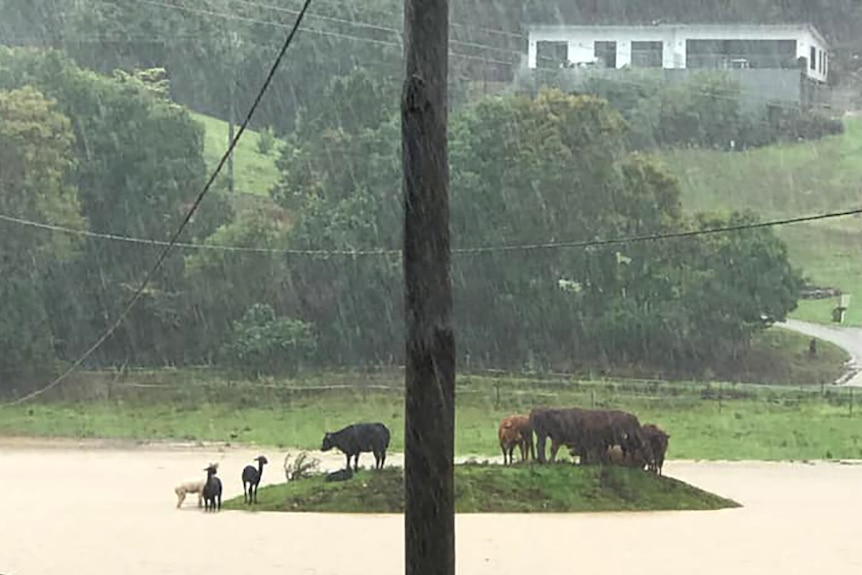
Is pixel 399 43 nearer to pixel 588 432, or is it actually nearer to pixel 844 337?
pixel 588 432

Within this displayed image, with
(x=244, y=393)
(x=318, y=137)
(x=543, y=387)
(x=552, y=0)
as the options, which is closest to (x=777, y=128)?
(x=552, y=0)

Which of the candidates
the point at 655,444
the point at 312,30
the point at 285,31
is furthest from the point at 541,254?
the point at 285,31

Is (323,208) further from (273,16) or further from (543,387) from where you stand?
(543,387)

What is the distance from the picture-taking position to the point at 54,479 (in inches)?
236

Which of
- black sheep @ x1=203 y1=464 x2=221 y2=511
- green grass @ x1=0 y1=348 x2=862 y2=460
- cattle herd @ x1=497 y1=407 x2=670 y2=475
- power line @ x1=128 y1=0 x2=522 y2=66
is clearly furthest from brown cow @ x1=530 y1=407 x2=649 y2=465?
power line @ x1=128 y1=0 x2=522 y2=66

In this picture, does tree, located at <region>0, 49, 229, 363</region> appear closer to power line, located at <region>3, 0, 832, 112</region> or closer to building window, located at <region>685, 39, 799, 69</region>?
power line, located at <region>3, 0, 832, 112</region>

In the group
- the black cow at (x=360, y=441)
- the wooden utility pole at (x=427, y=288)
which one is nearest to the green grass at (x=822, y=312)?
the black cow at (x=360, y=441)

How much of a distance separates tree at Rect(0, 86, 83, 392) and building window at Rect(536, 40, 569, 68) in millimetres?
2737

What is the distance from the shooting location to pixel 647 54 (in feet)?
19.4

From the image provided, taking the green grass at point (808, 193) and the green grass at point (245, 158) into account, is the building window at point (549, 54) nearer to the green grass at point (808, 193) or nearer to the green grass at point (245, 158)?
the green grass at point (808, 193)

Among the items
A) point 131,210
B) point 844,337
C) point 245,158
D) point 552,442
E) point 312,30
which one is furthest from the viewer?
point 131,210

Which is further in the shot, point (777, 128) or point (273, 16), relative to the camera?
point (273, 16)

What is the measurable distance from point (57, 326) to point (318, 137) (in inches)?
67.8

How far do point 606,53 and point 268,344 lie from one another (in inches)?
86.5
